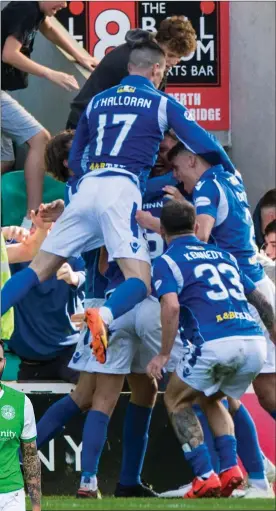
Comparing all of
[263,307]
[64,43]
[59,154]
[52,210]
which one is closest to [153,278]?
[263,307]

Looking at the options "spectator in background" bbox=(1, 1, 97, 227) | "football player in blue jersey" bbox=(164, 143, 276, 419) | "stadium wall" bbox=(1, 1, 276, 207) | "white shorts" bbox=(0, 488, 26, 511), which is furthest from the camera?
"stadium wall" bbox=(1, 1, 276, 207)

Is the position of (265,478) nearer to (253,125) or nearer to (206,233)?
(206,233)

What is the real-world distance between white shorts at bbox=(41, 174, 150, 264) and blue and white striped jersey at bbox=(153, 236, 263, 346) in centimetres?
28

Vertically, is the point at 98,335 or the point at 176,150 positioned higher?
the point at 176,150

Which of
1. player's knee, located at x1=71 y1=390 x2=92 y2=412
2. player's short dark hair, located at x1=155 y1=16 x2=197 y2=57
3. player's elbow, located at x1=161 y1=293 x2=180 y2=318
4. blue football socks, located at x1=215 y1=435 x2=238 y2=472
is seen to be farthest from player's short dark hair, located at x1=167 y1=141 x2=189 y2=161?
blue football socks, located at x1=215 y1=435 x2=238 y2=472

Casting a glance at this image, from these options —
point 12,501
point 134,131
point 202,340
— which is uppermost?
point 134,131

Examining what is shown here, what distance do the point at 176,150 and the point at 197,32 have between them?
2.91 metres

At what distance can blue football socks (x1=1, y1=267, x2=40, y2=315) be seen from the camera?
877cm

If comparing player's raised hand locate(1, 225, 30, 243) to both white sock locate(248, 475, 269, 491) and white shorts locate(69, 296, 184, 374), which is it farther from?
white sock locate(248, 475, 269, 491)

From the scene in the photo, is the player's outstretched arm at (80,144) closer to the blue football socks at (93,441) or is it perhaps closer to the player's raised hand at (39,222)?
the player's raised hand at (39,222)

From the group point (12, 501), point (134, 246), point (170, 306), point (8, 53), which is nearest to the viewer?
point (12, 501)

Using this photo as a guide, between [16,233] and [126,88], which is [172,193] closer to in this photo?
[126,88]

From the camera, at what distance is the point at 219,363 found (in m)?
8.51

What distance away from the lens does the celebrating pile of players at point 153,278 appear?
853 centimetres
